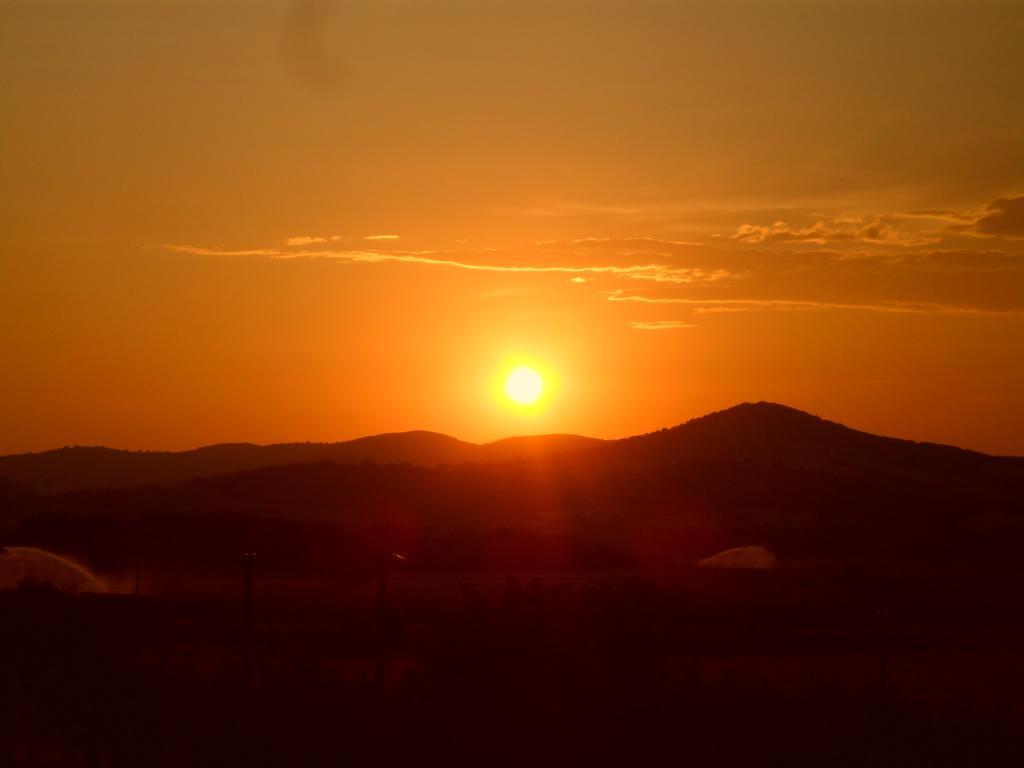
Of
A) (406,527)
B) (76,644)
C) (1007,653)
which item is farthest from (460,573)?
(76,644)

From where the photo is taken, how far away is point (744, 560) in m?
67.2

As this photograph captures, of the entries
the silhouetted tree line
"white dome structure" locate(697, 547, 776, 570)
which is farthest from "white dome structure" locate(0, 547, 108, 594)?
"white dome structure" locate(697, 547, 776, 570)

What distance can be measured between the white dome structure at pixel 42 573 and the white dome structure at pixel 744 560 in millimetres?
30972

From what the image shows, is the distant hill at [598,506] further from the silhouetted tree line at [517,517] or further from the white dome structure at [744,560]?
the white dome structure at [744,560]

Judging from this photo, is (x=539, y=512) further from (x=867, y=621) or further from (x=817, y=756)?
(x=817, y=756)

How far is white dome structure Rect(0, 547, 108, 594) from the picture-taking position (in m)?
41.1

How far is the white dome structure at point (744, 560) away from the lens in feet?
215

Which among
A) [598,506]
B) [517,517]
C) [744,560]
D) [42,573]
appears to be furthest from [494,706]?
[598,506]

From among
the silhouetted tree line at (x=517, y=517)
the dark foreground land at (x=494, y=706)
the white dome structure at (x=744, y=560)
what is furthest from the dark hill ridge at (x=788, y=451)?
the dark foreground land at (x=494, y=706)

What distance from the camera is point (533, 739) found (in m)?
14.8

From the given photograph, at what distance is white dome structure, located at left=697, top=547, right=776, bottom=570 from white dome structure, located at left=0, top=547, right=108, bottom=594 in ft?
102

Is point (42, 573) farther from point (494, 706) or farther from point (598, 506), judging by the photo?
point (598, 506)

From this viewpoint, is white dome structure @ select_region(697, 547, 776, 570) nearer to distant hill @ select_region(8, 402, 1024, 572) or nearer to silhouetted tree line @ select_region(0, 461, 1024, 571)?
distant hill @ select_region(8, 402, 1024, 572)

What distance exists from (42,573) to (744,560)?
3589 cm
